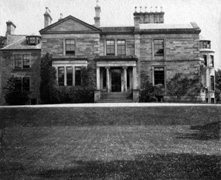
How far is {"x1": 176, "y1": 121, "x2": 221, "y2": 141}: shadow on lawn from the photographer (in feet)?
37.6

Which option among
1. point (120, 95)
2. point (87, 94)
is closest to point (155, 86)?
point (120, 95)

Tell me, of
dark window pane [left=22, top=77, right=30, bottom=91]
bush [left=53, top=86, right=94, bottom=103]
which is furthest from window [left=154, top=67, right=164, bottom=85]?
dark window pane [left=22, top=77, right=30, bottom=91]

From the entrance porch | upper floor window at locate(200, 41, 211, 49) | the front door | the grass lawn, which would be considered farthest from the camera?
upper floor window at locate(200, 41, 211, 49)

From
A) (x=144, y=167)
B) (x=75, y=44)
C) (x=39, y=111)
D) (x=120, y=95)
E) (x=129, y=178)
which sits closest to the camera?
(x=129, y=178)

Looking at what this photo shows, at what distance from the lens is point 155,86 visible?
3170 cm

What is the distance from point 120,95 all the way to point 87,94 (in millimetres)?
3873

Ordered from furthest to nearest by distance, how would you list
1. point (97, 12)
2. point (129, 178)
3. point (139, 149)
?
1. point (97, 12)
2. point (139, 149)
3. point (129, 178)

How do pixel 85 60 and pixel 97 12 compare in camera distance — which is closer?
pixel 85 60

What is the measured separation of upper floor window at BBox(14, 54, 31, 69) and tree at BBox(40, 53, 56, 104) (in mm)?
4829

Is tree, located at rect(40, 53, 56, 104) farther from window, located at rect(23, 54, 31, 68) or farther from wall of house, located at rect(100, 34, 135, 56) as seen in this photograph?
wall of house, located at rect(100, 34, 135, 56)

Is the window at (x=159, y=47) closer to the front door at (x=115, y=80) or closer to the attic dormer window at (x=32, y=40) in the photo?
the front door at (x=115, y=80)

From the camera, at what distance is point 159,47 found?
33031mm

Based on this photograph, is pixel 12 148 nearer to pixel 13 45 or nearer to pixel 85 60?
pixel 85 60

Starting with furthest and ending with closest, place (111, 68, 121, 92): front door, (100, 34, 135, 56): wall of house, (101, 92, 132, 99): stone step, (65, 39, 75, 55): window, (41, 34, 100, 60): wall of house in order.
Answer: (111, 68, 121, 92): front door
(100, 34, 135, 56): wall of house
(65, 39, 75, 55): window
(41, 34, 100, 60): wall of house
(101, 92, 132, 99): stone step
